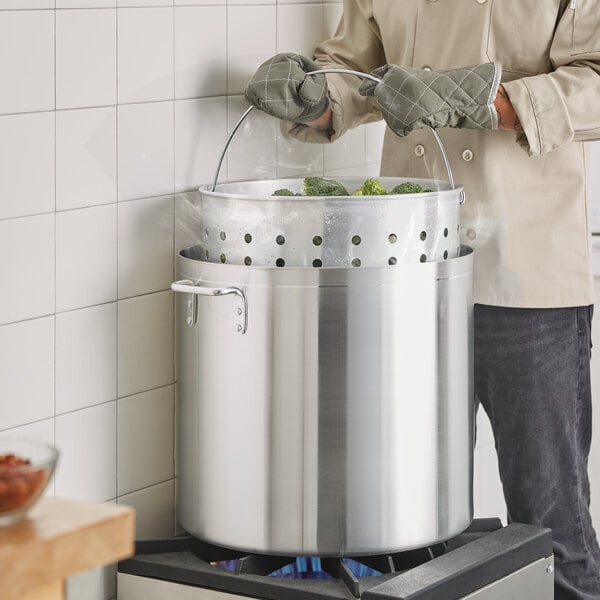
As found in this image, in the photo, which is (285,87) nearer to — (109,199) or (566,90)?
(109,199)

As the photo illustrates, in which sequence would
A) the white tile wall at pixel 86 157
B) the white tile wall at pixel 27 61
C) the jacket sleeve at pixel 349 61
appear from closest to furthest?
1. the white tile wall at pixel 27 61
2. the white tile wall at pixel 86 157
3. the jacket sleeve at pixel 349 61

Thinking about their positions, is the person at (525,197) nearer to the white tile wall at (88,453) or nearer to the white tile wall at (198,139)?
the white tile wall at (198,139)

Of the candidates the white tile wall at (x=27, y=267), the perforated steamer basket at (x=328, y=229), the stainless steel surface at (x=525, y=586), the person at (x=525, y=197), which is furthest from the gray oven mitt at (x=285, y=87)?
the stainless steel surface at (x=525, y=586)

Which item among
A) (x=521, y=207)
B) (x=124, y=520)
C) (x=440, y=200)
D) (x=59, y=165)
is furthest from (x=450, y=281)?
(x=124, y=520)

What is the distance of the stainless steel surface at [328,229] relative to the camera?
68.0 inches

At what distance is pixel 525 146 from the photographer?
6.43 feet

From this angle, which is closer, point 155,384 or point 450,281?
point 450,281

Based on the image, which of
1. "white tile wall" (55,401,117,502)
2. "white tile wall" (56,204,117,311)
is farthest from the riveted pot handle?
"white tile wall" (55,401,117,502)

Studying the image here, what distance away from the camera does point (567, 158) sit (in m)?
2.05

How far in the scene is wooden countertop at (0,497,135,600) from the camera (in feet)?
3.05

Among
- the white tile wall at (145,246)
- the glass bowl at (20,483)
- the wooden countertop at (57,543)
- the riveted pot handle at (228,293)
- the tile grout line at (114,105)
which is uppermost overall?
the tile grout line at (114,105)

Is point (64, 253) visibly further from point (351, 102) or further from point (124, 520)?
point (124, 520)

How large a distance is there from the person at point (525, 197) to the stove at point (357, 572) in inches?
6.9

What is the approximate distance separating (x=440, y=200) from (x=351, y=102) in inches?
17.4
